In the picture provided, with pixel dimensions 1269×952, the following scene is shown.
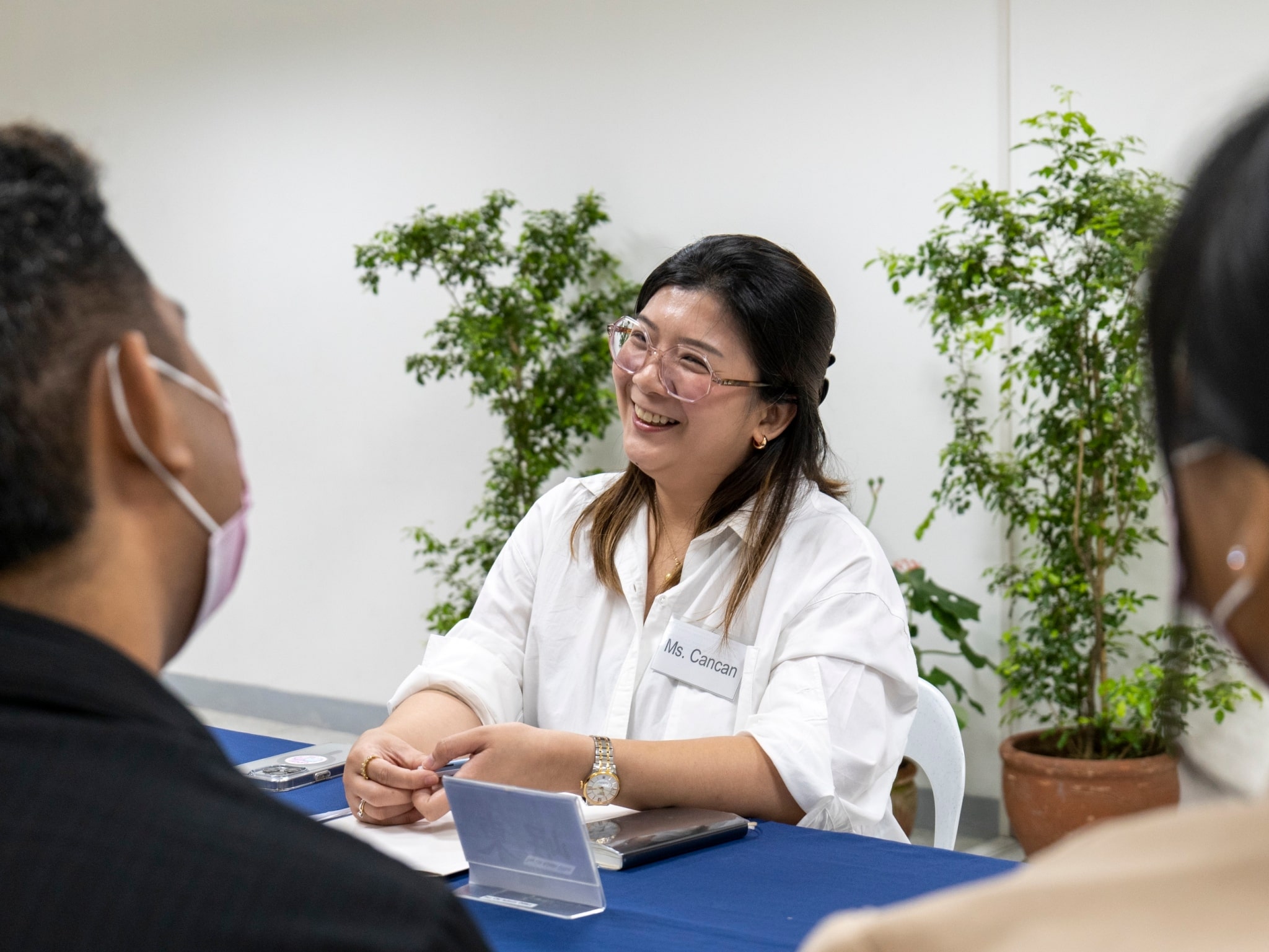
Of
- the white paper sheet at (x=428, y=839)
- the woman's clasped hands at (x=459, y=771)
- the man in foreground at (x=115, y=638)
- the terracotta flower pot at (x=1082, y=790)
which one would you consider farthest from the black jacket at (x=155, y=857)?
the terracotta flower pot at (x=1082, y=790)

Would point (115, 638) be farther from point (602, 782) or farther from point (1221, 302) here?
point (602, 782)

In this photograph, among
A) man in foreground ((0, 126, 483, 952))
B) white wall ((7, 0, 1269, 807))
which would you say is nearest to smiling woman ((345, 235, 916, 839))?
man in foreground ((0, 126, 483, 952))

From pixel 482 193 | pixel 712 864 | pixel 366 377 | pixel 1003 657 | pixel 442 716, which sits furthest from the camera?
pixel 366 377

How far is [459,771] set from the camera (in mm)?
1675

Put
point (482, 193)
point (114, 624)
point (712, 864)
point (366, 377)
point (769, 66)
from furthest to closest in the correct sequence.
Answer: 1. point (366, 377)
2. point (482, 193)
3. point (769, 66)
4. point (712, 864)
5. point (114, 624)

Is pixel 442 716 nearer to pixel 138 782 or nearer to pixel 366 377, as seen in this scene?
pixel 138 782

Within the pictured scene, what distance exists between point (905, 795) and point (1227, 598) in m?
3.12

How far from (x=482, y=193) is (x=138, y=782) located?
457cm

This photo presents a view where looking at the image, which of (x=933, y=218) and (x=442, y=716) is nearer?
(x=442, y=716)

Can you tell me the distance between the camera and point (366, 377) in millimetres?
5277

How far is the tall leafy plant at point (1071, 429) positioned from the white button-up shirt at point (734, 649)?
4.64 ft


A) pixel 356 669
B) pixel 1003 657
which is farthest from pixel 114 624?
pixel 356 669

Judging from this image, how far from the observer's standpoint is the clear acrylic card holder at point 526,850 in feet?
4.13

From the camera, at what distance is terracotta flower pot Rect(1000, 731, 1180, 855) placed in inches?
130
